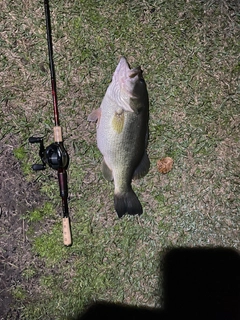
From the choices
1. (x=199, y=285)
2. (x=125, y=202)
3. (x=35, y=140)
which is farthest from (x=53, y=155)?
(x=199, y=285)

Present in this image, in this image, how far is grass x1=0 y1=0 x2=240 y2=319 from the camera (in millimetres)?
2902

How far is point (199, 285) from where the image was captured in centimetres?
303

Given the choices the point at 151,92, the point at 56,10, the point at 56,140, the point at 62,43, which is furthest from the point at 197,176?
the point at 56,10

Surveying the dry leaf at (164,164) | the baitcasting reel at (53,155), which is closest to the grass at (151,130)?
the dry leaf at (164,164)

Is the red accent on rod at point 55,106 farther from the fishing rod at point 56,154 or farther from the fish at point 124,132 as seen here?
the fish at point 124,132

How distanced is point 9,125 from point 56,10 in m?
0.99

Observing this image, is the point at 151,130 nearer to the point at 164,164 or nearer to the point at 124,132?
the point at 164,164

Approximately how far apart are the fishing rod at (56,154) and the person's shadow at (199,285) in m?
0.92

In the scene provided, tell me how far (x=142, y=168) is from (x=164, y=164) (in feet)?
0.73

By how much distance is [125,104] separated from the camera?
8.54ft

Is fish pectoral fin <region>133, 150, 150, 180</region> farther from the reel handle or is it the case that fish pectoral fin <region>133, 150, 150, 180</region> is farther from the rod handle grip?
the reel handle

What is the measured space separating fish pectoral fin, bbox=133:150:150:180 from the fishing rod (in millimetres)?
554

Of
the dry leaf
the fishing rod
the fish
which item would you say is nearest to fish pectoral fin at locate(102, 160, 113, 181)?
the fish

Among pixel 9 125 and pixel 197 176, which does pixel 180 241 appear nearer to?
pixel 197 176
